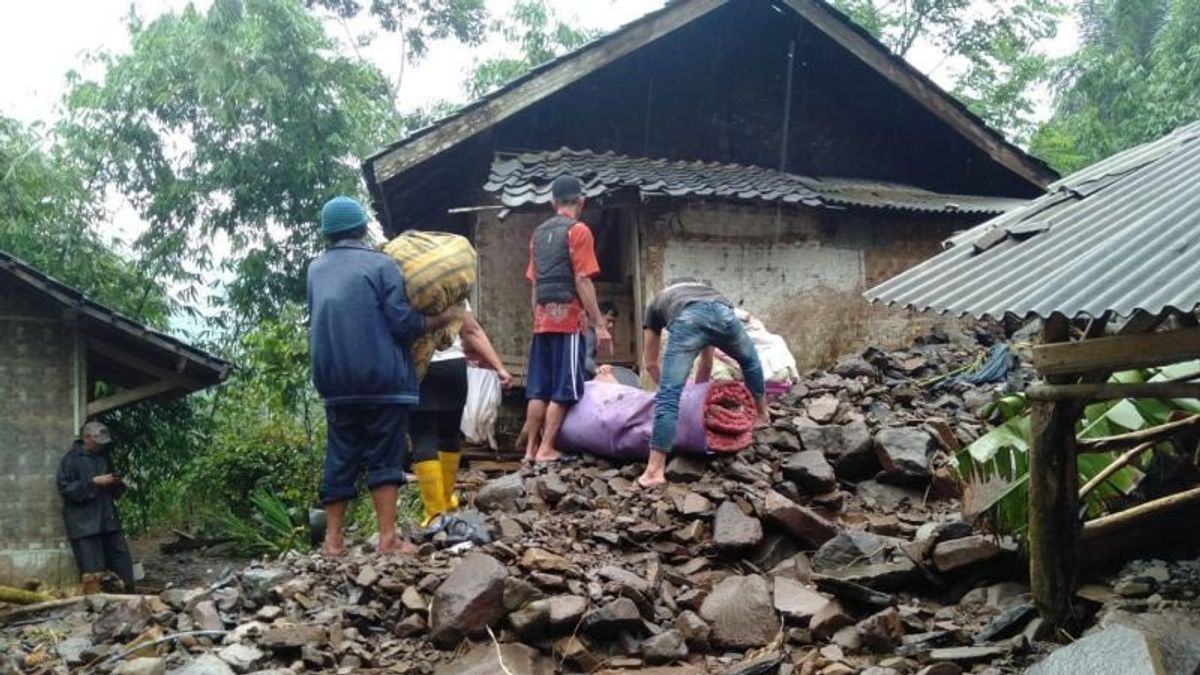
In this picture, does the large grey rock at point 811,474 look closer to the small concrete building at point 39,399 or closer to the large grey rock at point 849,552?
the large grey rock at point 849,552

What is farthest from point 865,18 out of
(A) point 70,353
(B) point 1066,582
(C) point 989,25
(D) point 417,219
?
(B) point 1066,582

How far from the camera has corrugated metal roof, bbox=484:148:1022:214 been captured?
8078mm

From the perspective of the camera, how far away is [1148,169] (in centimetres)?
441

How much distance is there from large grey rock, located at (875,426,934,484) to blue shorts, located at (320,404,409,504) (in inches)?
126

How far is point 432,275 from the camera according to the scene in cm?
515

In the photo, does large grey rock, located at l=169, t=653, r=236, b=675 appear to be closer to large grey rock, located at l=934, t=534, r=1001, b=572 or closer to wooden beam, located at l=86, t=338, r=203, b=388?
large grey rock, located at l=934, t=534, r=1001, b=572

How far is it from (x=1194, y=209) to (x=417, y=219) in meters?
8.33

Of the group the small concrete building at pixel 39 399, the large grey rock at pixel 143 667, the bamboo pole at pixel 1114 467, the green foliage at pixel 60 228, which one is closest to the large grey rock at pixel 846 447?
the bamboo pole at pixel 1114 467

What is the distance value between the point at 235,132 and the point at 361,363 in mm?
11595

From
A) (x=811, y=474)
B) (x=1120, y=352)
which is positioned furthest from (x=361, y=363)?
(x=1120, y=352)

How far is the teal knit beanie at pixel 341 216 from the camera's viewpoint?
5133mm

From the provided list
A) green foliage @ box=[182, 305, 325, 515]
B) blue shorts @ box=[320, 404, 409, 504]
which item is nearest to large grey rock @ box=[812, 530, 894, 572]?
blue shorts @ box=[320, 404, 409, 504]

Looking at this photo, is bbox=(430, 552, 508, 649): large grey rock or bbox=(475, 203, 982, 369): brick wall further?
bbox=(475, 203, 982, 369): brick wall

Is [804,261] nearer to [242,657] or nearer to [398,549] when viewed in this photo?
[398,549]
